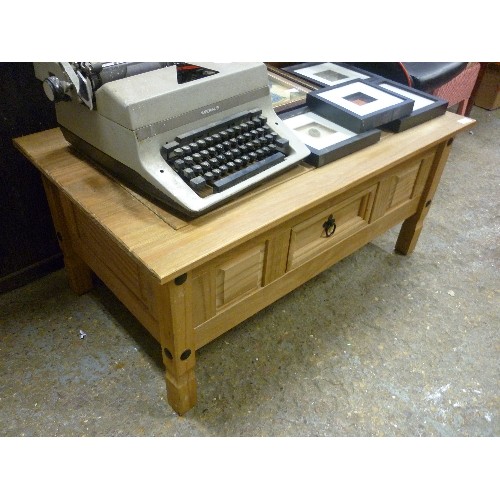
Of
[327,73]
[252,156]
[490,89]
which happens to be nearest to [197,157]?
[252,156]

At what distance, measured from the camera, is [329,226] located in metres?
1.30

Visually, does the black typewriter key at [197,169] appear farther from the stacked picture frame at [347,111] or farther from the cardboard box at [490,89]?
the cardboard box at [490,89]

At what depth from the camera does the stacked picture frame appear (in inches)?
49.1

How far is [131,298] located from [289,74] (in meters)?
0.93

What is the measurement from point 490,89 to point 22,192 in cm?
265

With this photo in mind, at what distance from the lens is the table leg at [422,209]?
5.02 feet

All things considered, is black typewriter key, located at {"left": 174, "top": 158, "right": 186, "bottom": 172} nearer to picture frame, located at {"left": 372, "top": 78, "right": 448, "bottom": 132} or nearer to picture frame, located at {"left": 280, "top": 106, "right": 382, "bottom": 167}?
picture frame, located at {"left": 280, "top": 106, "right": 382, "bottom": 167}

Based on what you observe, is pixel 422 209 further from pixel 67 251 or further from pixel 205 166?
pixel 67 251

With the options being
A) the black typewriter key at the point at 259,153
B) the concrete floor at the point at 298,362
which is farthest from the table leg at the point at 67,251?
the black typewriter key at the point at 259,153

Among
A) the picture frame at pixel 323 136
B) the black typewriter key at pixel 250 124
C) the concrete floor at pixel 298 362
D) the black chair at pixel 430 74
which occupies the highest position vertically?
the black typewriter key at pixel 250 124

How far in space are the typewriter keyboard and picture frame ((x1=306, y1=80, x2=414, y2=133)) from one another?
9.9 inches

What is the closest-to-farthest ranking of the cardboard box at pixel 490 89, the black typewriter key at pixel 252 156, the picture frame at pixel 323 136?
the black typewriter key at pixel 252 156, the picture frame at pixel 323 136, the cardboard box at pixel 490 89

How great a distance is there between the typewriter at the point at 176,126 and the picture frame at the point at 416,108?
37cm

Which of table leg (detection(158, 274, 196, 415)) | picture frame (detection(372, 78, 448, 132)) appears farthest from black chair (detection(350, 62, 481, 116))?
table leg (detection(158, 274, 196, 415))
